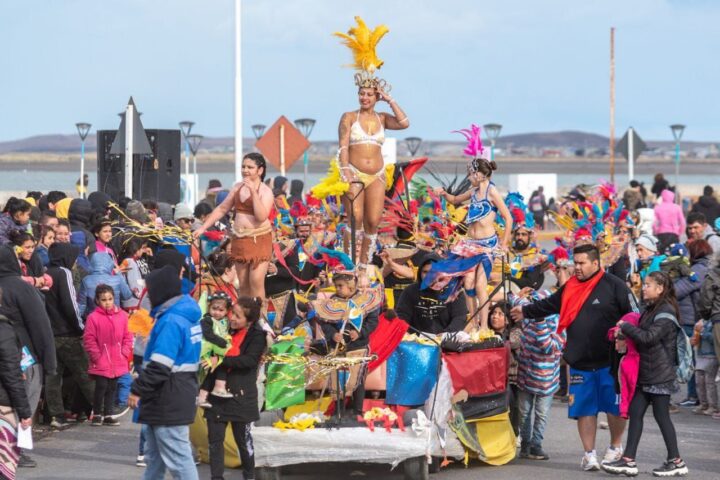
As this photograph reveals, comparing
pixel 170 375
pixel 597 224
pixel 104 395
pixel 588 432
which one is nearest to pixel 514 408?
pixel 588 432

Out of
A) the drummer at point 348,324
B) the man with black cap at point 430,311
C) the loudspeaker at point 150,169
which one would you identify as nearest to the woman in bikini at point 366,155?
the man with black cap at point 430,311

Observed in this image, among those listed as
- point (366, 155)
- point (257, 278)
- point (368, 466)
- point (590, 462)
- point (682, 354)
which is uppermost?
point (366, 155)

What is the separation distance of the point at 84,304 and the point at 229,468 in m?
2.81

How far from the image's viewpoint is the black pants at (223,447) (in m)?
10.2

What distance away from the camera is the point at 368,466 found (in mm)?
11727

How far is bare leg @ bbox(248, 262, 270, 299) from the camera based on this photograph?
12.6 metres

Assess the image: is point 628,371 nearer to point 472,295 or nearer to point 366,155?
point 472,295

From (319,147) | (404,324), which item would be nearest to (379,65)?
(404,324)

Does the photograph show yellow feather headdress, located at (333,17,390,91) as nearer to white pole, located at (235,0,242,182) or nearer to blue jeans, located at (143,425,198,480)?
blue jeans, located at (143,425,198,480)

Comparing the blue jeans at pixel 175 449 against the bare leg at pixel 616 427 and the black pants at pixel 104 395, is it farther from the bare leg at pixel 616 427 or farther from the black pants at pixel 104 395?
the black pants at pixel 104 395

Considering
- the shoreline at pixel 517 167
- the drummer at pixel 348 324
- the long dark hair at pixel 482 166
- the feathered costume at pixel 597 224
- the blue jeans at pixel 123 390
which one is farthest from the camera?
the shoreline at pixel 517 167

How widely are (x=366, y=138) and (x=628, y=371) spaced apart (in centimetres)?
382

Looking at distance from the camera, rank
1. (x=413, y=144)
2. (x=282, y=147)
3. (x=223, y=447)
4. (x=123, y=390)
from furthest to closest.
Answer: (x=413, y=144) → (x=282, y=147) → (x=123, y=390) → (x=223, y=447)

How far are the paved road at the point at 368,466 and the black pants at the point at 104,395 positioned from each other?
192 mm
